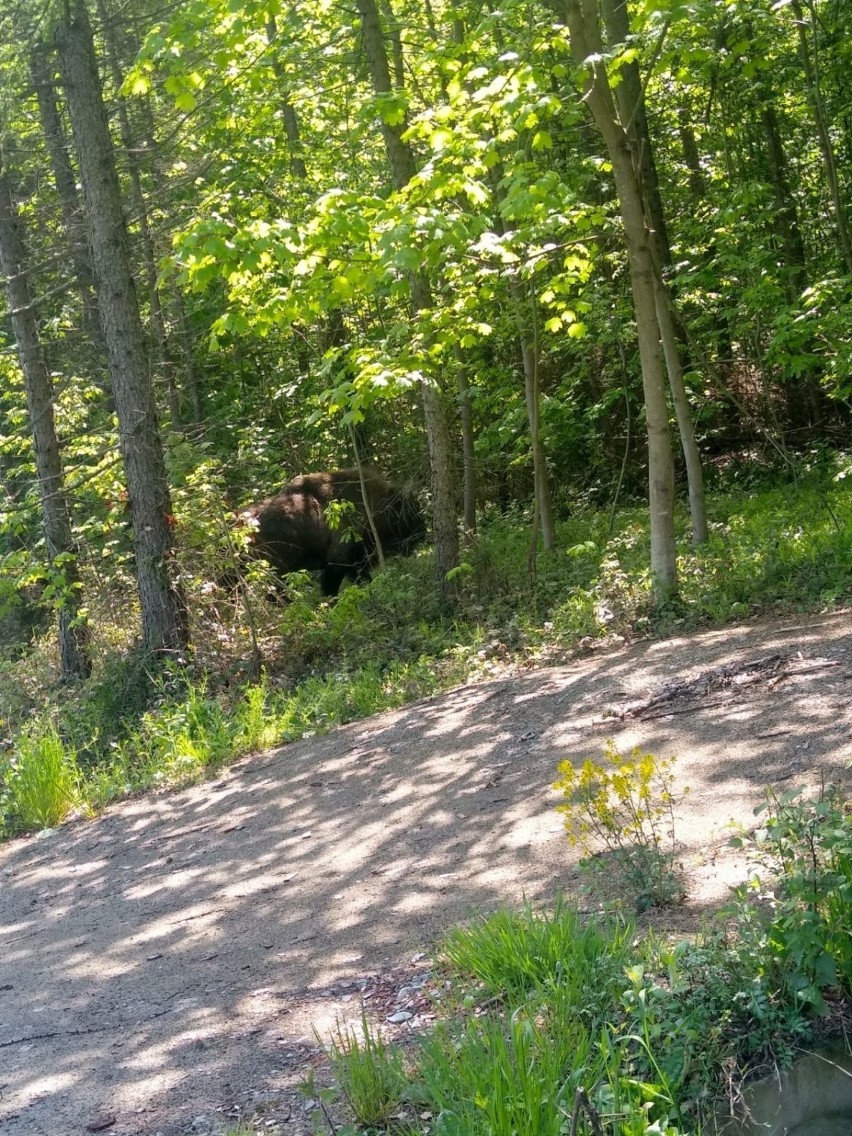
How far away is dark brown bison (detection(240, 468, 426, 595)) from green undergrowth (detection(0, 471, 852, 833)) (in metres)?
0.99

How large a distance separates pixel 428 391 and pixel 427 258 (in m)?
3.73

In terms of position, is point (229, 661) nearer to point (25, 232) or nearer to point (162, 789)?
point (162, 789)

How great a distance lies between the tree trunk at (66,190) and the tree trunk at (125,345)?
0.51m

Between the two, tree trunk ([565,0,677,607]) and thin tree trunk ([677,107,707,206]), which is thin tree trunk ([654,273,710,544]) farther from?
thin tree trunk ([677,107,707,206])

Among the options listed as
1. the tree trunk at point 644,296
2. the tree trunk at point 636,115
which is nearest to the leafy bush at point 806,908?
the tree trunk at point 644,296

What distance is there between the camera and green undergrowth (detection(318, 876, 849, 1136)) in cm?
353

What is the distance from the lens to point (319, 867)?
7.11 metres

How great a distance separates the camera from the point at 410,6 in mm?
16359

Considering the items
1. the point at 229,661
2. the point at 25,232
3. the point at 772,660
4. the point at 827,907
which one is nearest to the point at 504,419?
the point at 229,661

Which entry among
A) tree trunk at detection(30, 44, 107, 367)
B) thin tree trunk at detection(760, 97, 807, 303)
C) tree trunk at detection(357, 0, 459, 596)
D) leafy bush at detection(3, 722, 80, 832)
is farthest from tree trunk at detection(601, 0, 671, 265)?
leafy bush at detection(3, 722, 80, 832)

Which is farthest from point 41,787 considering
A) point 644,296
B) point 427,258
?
point 644,296

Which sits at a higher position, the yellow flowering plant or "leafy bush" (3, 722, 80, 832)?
the yellow flowering plant

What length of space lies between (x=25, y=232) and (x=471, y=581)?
8466mm

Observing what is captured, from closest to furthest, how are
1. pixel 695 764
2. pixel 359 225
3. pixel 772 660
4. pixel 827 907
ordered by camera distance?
pixel 827 907 → pixel 695 764 → pixel 772 660 → pixel 359 225
